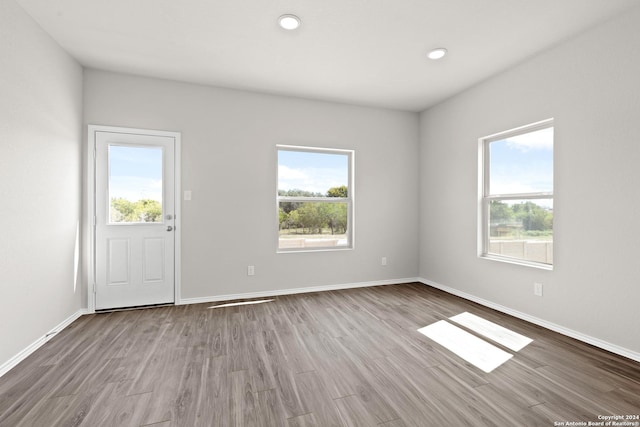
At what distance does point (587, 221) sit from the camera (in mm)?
2613

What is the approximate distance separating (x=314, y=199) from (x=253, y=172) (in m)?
0.94

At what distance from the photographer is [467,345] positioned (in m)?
2.53

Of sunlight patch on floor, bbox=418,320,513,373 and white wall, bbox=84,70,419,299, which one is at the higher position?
white wall, bbox=84,70,419,299

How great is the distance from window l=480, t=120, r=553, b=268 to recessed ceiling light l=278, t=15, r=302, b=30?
2566 millimetres

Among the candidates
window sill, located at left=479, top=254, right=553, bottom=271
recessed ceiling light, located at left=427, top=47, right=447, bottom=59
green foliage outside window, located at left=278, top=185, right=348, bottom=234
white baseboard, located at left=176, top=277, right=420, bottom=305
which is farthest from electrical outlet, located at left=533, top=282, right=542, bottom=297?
recessed ceiling light, located at left=427, top=47, right=447, bottom=59

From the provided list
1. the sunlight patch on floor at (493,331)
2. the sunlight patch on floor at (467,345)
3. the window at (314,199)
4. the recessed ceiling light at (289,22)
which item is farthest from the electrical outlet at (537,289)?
the recessed ceiling light at (289,22)

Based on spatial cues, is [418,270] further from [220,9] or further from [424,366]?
[220,9]

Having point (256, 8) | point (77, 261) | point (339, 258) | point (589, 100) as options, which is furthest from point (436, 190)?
point (77, 261)

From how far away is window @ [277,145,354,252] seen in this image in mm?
4203

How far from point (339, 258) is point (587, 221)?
278 cm

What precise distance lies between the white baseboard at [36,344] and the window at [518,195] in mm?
4573

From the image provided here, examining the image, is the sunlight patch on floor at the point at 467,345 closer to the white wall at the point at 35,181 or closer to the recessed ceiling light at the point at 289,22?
the recessed ceiling light at the point at 289,22

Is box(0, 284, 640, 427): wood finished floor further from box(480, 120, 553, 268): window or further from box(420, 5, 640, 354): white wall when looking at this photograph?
box(480, 120, 553, 268): window

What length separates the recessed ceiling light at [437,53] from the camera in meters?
2.92
